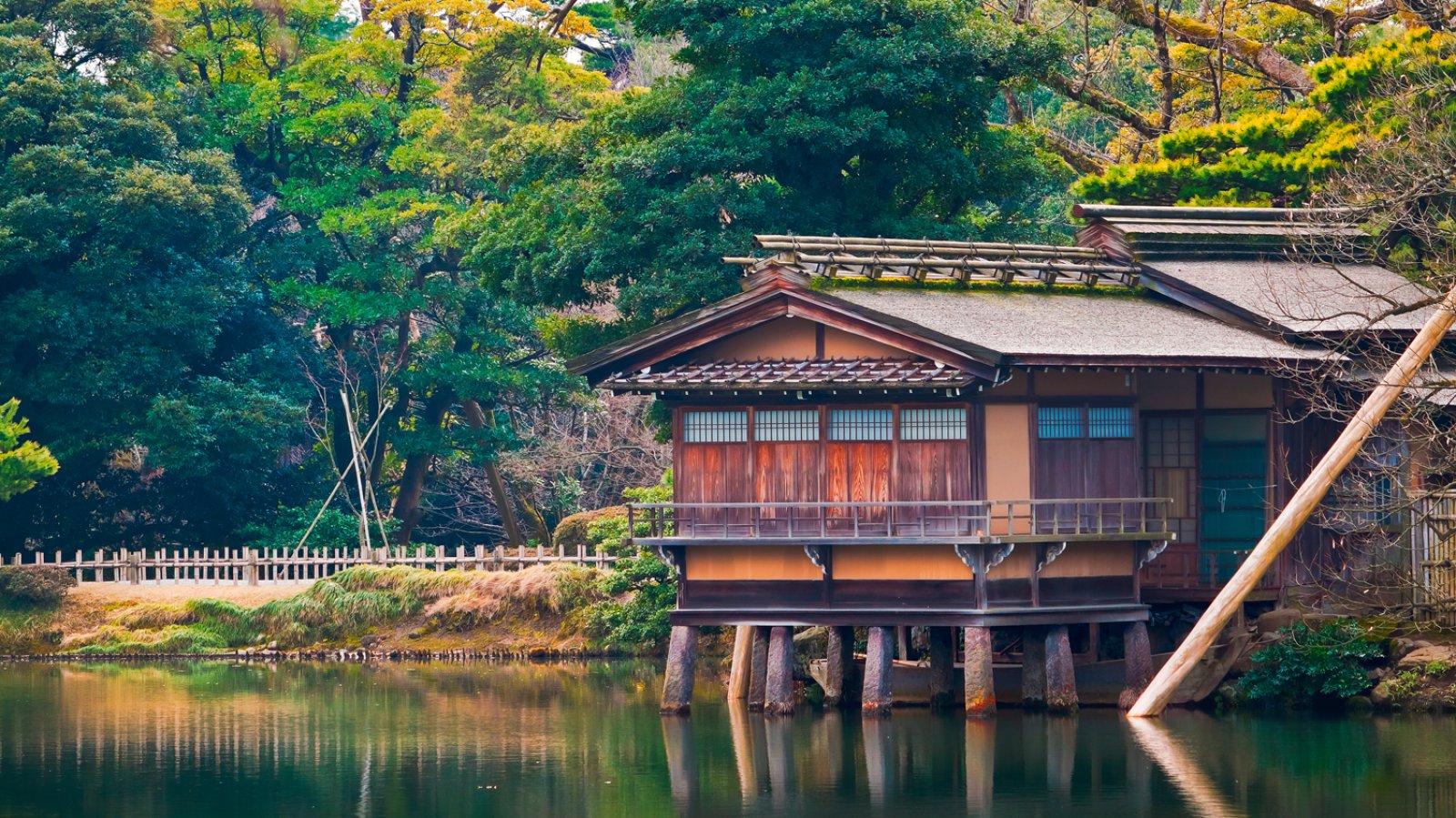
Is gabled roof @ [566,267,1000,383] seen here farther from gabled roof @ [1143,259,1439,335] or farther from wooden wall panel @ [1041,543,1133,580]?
gabled roof @ [1143,259,1439,335]

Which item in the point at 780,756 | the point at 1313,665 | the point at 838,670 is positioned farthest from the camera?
the point at 838,670

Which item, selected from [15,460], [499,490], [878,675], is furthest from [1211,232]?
[499,490]

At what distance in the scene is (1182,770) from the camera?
25.4 meters

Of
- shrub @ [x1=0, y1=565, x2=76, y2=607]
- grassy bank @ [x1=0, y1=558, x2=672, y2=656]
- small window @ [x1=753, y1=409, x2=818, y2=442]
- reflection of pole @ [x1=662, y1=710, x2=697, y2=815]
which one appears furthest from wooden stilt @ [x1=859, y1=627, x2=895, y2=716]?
shrub @ [x1=0, y1=565, x2=76, y2=607]

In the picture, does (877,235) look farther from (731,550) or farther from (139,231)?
(139,231)

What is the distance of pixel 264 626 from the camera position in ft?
155

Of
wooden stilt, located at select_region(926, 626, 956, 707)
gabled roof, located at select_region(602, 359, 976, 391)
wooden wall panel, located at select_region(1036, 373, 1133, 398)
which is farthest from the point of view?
wooden stilt, located at select_region(926, 626, 956, 707)

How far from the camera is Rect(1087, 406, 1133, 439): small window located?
3197 cm

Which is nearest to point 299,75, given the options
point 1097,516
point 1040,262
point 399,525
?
point 399,525

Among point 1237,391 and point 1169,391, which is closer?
point 1237,391

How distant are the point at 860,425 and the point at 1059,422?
2955 mm

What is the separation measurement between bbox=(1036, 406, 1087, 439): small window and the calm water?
410 centimetres

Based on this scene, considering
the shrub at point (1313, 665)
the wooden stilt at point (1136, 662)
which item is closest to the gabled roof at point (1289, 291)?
the shrub at point (1313, 665)

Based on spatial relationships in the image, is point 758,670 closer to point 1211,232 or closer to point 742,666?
point 742,666
